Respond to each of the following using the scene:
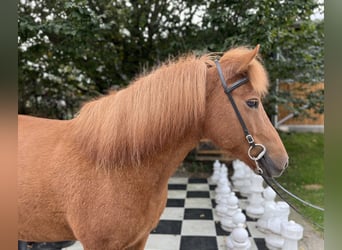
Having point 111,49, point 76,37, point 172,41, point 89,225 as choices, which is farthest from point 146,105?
point 111,49

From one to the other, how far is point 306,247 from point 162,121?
1971mm

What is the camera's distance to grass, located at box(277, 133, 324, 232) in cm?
313

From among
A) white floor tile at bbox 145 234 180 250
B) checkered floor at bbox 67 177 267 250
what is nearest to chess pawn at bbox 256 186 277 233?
checkered floor at bbox 67 177 267 250

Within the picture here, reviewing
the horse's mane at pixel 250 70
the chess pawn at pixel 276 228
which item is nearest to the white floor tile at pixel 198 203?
the chess pawn at pixel 276 228

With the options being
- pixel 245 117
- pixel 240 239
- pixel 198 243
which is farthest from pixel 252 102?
pixel 198 243

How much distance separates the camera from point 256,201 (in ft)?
9.43

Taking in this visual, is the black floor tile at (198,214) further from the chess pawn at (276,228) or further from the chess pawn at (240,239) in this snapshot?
the chess pawn at (240,239)

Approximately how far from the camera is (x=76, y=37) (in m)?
2.76

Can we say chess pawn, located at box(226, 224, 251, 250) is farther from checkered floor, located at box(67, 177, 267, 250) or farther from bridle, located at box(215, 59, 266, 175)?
bridle, located at box(215, 59, 266, 175)

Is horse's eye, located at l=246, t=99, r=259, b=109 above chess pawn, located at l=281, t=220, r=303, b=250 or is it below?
above

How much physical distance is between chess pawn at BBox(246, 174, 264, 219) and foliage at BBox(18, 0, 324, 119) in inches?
55.3

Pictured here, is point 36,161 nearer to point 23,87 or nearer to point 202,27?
point 202,27

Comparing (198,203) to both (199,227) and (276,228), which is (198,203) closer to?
(199,227)

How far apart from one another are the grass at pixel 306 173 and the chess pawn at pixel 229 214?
62 cm
